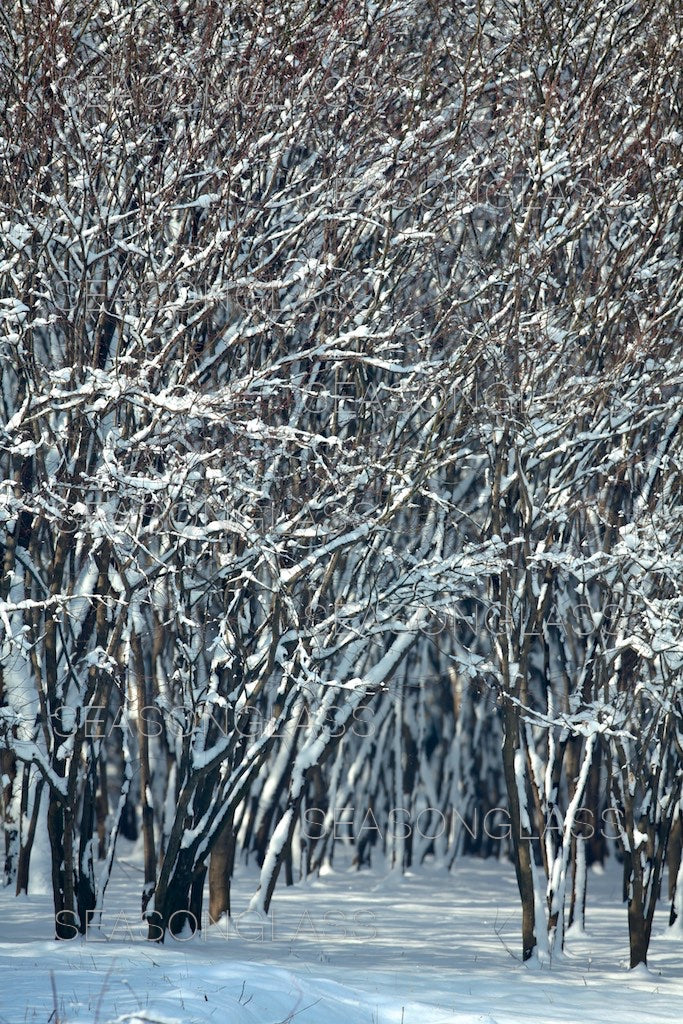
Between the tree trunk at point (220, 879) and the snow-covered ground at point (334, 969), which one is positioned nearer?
the snow-covered ground at point (334, 969)

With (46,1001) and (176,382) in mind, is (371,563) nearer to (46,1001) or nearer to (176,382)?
(176,382)

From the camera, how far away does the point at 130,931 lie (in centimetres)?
898

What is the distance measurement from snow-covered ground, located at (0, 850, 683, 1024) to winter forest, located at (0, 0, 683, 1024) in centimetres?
34

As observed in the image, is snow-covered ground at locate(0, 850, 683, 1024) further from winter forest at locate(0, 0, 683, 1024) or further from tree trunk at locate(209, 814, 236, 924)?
Answer: winter forest at locate(0, 0, 683, 1024)

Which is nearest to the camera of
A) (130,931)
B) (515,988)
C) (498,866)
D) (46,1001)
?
Answer: (46,1001)

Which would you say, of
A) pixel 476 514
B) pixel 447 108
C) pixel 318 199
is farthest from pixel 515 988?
pixel 447 108

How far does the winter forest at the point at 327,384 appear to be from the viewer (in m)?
8.31

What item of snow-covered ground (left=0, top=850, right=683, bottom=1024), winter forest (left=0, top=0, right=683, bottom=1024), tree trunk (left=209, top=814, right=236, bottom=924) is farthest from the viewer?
tree trunk (left=209, top=814, right=236, bottom=924)

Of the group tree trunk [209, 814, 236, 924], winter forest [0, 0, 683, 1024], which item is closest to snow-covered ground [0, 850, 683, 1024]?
tree trunk [209, 814, 236, 924]

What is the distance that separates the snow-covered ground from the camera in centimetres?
596

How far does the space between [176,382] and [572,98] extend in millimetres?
4206

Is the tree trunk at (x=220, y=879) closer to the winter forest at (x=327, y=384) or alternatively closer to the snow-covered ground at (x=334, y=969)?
the winter forest at (x=327, y=384)

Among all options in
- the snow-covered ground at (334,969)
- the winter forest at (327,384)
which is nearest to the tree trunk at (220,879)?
the winter forest at (327,384)

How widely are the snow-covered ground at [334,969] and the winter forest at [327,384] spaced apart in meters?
0.34
